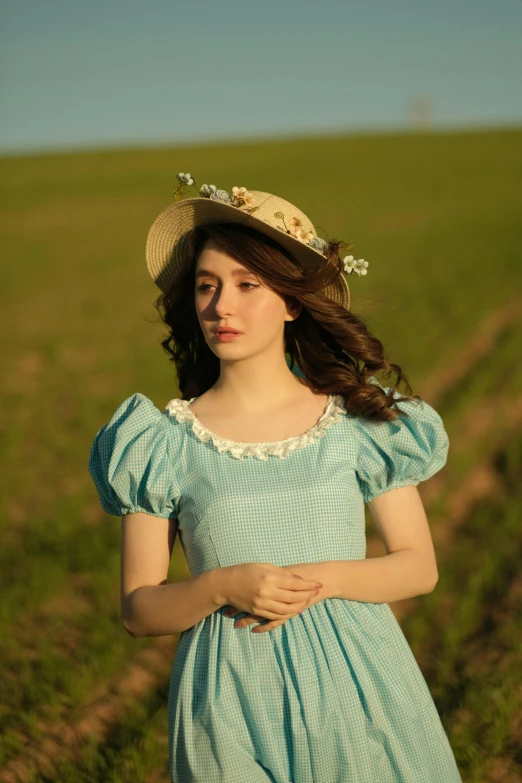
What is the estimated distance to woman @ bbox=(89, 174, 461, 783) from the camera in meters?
2.24

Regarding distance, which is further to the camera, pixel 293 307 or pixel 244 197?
pixel 293 307

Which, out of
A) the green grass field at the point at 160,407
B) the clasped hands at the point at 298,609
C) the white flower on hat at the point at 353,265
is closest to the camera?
the clasped hands at the point at 298,609

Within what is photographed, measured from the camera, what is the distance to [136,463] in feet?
7.98

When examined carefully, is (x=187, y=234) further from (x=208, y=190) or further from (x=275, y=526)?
(x=275, y=526)

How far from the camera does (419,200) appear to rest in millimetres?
23078

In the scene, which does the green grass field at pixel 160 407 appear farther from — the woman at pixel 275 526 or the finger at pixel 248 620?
the finger at pixel 248 620

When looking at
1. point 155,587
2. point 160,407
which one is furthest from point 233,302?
point 160,407

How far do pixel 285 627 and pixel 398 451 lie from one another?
60cm

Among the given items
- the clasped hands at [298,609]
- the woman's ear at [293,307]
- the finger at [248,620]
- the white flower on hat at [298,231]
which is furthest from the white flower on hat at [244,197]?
the finger at [248,620]

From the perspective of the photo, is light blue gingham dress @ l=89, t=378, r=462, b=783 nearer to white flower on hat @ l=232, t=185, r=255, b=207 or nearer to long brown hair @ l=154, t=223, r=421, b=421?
long brown hair @ l=154, t=223, r=421, b=421

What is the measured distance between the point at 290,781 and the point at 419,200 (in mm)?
22060

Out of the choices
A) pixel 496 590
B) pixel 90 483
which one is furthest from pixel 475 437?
pixel 90 483

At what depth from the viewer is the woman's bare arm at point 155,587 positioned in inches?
89.1

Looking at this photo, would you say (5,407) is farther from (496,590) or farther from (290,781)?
(290,781)
